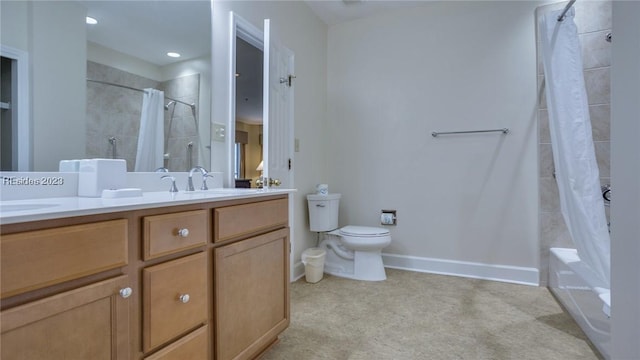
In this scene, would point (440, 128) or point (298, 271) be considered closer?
point (298, 271)

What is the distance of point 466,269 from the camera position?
9.32ft

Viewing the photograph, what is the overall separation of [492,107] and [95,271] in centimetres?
296

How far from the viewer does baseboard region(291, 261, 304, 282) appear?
2.72 m

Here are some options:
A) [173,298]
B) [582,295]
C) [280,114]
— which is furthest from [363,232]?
[173,298]

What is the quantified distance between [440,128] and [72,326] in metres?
2.88

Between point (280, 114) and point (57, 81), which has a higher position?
point (280, 114)

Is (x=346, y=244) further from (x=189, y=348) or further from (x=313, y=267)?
(x=189, y=348)

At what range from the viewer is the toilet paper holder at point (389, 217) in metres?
3.11

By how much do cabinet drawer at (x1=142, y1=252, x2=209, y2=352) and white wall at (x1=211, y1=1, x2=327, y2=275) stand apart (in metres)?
0.99

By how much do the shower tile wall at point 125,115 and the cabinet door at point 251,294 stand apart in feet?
2.25

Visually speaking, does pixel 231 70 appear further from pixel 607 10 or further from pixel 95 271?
pixel 607 10

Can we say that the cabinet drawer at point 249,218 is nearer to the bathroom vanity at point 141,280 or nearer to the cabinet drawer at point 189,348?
the bathroom vanity at point 141,280

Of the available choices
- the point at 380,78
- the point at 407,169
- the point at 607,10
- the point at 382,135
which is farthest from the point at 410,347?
the point at 607,10

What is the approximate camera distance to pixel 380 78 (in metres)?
3.17
